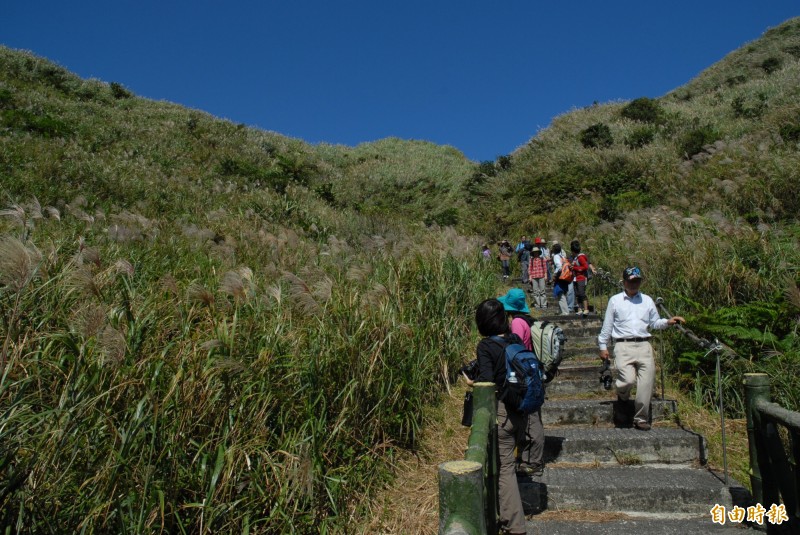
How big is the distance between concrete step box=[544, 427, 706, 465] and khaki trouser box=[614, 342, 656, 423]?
28 cm

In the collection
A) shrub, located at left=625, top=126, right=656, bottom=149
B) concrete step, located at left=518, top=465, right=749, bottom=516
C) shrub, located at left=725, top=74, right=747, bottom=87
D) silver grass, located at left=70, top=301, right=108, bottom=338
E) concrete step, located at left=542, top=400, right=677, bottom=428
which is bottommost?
concrete step, located at left=518, top=465, right=749, bottom=516

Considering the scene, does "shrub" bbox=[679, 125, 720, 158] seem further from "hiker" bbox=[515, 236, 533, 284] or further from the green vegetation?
"hiker" bbox=[515, 236, 533, 284]

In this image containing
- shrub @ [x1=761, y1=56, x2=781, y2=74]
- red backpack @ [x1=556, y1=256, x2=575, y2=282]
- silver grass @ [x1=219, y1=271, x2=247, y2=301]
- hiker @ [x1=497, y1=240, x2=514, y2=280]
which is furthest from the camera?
shrub @ [x1=761, y1=56, x2=781, y2=74]

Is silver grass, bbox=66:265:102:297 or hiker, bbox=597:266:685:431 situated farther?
hiker, bbox=597:266:685:431

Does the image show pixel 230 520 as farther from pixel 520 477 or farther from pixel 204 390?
pixel 520 477

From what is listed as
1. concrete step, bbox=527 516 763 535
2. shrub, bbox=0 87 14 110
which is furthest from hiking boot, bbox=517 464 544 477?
shrub, bbox=0 87 14 110

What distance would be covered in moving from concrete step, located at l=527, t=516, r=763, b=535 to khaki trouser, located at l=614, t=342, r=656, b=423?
1.28m

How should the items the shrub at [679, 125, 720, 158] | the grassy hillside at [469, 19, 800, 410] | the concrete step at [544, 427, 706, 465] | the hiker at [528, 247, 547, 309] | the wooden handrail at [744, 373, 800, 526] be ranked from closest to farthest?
the wooden handrail at [744, 373, 800, 526]
the concrete step at [544, 427, 706, 465]
the grassy hillside at [469, 19, 800, 410]
the hiker at [528, 247, 547, 309]
the shrub at [679, 125, 720, 158]

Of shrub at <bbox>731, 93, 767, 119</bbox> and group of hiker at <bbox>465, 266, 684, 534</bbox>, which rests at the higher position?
shrub at <bbox>731, 93, 767, 119</bbox>

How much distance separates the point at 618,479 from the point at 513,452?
4.72ft

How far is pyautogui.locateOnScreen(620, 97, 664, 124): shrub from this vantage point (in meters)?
30.5

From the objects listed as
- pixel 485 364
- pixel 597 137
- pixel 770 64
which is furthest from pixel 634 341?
pixel 770 64

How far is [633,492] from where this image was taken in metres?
4.53

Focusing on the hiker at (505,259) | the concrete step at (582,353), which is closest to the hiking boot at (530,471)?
the concrete step at (582,353)
